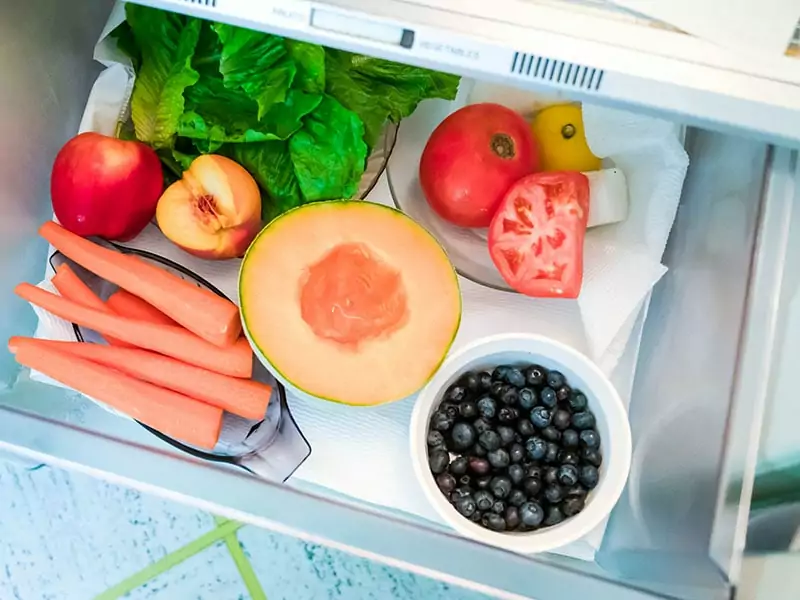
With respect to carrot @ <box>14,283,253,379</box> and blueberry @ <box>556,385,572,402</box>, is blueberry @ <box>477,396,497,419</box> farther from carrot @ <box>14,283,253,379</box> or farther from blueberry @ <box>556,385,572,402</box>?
carrot @ <box>14,283,253,379</box>

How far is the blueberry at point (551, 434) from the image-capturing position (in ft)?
2.06

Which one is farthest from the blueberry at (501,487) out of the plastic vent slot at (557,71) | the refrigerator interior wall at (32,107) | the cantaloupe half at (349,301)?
the refrigerator interior wall at (32,107)

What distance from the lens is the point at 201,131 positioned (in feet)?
2.15

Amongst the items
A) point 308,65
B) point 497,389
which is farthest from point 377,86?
point 497,389

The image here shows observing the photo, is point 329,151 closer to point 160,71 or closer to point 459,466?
point 160,71

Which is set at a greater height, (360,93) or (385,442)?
(360,93)

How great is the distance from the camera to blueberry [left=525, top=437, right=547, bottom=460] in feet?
2.04

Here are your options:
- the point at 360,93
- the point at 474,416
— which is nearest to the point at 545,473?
the point at 474,416

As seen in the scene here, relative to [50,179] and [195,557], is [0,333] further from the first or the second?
[195,557]

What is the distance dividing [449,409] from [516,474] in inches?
2.9

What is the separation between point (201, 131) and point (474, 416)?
0.33 meters

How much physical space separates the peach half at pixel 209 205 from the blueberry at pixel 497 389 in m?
0.25

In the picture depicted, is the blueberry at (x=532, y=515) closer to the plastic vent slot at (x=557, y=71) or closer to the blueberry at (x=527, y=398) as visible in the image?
the blueberry at (x=527, y=398)

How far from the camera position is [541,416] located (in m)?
0.63
